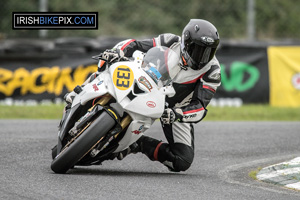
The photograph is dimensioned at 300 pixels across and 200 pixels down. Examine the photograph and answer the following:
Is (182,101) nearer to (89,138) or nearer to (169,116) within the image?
(169,116)

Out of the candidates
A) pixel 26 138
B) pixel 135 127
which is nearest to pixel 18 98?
pixel 26 138

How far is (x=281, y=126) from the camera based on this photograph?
462 inches

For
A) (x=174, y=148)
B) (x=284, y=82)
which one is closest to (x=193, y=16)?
(x=284, y=82)

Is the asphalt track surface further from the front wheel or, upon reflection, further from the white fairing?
the white fairing

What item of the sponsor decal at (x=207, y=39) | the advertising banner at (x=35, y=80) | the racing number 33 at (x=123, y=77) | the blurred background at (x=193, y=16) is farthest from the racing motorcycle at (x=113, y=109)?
the blurred background at (x=193, y=16)

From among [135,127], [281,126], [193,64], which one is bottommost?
[281,126]

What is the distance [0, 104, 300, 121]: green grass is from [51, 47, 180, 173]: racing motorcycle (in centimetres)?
709

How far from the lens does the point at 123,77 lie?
20.0ft

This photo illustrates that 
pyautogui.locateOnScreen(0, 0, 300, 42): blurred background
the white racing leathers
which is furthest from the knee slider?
pyautogui.locateOnScreen(0, 0, 300, 42): blurred background

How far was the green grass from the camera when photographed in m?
13.5

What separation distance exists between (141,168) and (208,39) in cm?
175

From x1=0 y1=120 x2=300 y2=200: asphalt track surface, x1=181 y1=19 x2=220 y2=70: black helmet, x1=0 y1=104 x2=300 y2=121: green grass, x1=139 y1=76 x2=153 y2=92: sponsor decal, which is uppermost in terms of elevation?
x1=181 y1=19 x2=220 y2=70: black helmet

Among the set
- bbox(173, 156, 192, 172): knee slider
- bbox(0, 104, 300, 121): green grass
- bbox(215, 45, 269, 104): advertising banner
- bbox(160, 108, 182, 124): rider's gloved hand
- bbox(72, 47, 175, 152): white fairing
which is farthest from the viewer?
bbox(215, 45, 269, 104): advertising banner

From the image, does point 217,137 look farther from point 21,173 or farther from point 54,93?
point 54,93
